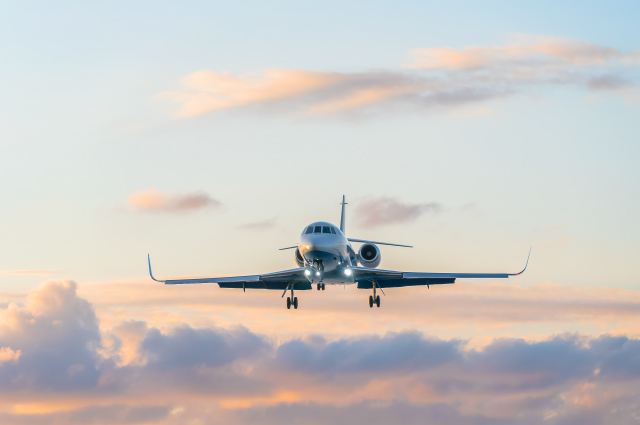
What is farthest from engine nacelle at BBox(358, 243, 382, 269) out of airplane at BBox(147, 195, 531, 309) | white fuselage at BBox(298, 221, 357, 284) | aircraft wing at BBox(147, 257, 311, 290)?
white fuselage at BBox(298, 221, 357, 284)

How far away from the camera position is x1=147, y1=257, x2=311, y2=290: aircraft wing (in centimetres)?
6650

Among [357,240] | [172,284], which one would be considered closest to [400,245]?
[357,240]

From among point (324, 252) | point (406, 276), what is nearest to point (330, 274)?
point (324, 252)

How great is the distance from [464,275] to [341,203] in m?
22.9

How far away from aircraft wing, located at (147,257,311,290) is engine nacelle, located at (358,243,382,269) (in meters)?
4.11

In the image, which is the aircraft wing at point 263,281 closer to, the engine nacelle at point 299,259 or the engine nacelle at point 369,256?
the engine nacelle at point 299,259

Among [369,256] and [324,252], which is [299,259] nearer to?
[369,256]

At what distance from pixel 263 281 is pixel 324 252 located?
33.4 ft

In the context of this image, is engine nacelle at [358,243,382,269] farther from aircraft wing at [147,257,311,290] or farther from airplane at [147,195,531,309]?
aircraft wing at [147,257,311,290]

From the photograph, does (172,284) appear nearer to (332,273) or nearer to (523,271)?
(332,273)

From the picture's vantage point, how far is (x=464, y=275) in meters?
66.7

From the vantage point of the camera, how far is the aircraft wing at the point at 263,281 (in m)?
66.5

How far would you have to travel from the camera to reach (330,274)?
6309 cm

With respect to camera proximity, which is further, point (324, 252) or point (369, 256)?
point (369, 256)
